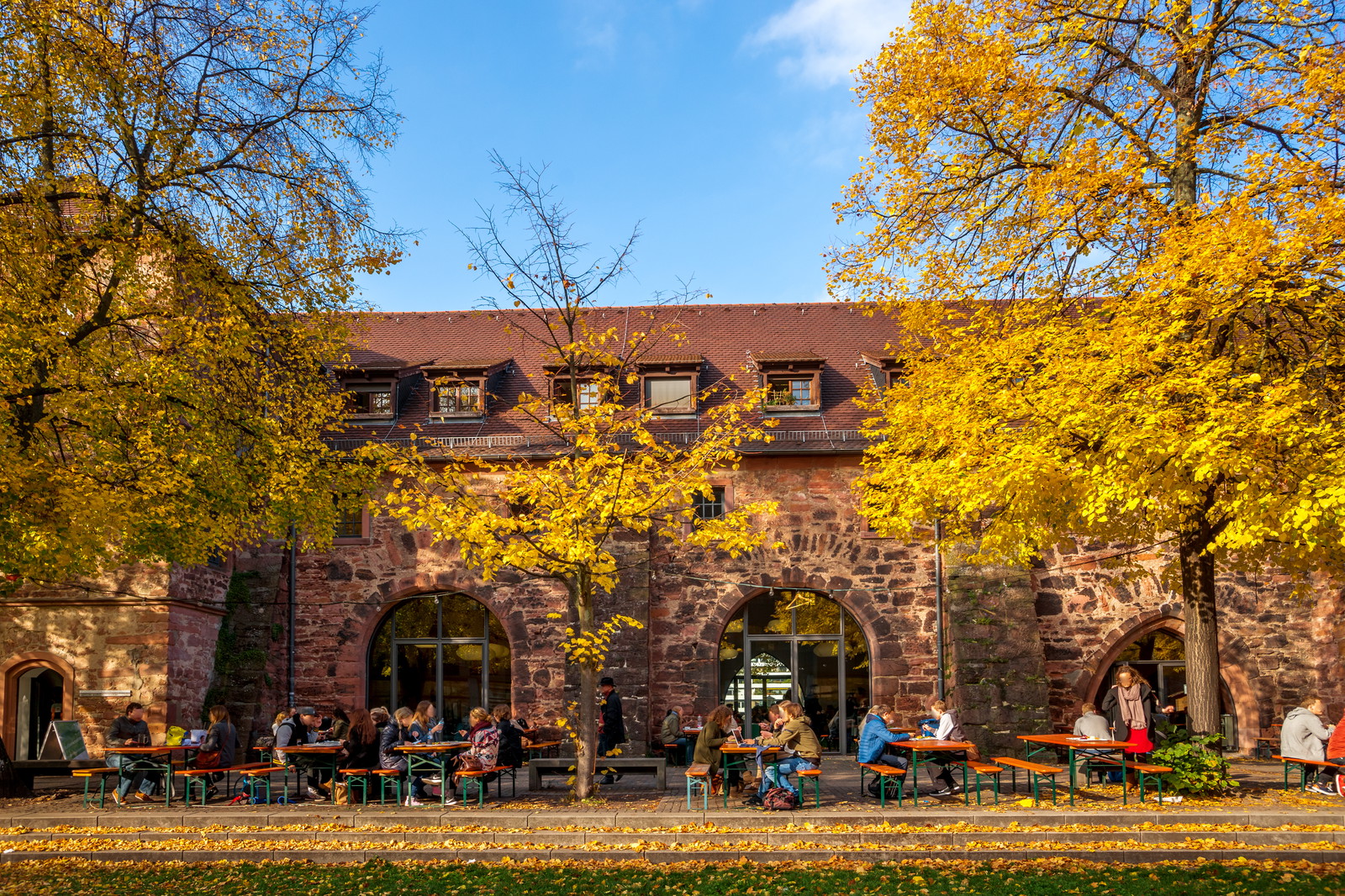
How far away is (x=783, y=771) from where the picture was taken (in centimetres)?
1073

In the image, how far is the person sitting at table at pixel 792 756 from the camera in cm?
1070

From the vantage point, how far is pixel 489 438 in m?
18.0

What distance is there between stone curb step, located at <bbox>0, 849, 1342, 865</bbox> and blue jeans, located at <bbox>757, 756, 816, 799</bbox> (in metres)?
1.87

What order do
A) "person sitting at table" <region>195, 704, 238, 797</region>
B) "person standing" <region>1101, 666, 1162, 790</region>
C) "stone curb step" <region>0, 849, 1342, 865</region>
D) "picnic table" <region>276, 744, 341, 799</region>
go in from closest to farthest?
1. "stone curb step" <region>0, 849, 1342, 865</region>
2. "person standing" <region>1101, 666, 1162, 790</region>
3. "picnic table" <region>276, 744, 341, 799</region>
4. "person sitting at table" <region>195, 704, 238, 797</region>

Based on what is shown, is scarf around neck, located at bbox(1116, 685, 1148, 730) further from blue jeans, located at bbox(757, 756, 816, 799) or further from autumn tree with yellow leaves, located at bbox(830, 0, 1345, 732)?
blue jeans, located at bbox(757, 756, 816, 799)

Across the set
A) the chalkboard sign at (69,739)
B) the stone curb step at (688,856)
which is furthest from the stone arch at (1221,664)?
the chalkboard sign at (69,739)

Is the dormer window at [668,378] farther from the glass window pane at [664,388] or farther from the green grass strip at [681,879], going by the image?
the green grass strip at [681,879]

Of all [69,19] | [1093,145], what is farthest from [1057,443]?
[69,19]

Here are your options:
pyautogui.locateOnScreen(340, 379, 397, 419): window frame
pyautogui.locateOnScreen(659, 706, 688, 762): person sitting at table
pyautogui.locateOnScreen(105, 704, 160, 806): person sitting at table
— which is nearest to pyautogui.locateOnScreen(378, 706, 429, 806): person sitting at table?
pyautogui.locateOnScreen(105, 704, 160, 806): person sitting at table

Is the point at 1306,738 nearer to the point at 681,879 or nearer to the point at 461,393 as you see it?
the point at 681,879

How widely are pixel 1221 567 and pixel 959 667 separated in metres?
4.31

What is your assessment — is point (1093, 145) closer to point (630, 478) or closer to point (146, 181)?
point (630, 478)

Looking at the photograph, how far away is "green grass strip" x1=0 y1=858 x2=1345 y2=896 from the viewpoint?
24.7ft

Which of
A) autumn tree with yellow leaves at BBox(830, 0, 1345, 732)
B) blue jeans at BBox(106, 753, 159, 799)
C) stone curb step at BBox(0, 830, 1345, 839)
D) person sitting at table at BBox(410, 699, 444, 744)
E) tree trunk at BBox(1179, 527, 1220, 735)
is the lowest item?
stone curb step at BBox(0, 830, 1345, 839)
